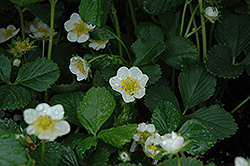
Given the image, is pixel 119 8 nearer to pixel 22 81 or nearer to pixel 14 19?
pixel 14 19

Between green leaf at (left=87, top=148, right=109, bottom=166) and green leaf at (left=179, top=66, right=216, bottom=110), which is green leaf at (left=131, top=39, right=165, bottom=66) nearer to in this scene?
green leaf at (left=179, top=66, right=216, bottom=110)

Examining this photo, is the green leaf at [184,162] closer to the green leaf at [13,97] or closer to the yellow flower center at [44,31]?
the green leaf at [13,97]

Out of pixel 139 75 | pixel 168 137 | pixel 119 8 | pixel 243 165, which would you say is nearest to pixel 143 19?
pixel 119 8

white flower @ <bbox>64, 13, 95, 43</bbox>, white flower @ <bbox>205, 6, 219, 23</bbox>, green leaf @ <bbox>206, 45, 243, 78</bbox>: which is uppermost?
white flower @ <bbox>205, 6, 219, 23</bbox>

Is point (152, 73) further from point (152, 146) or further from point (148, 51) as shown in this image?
point (152, 146)

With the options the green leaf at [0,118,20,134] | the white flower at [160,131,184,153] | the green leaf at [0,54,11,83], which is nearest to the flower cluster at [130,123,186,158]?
the white flower at [160,131,184,153]

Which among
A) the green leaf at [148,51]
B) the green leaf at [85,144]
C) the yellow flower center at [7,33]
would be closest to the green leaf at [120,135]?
the green leaf at [85,144]
